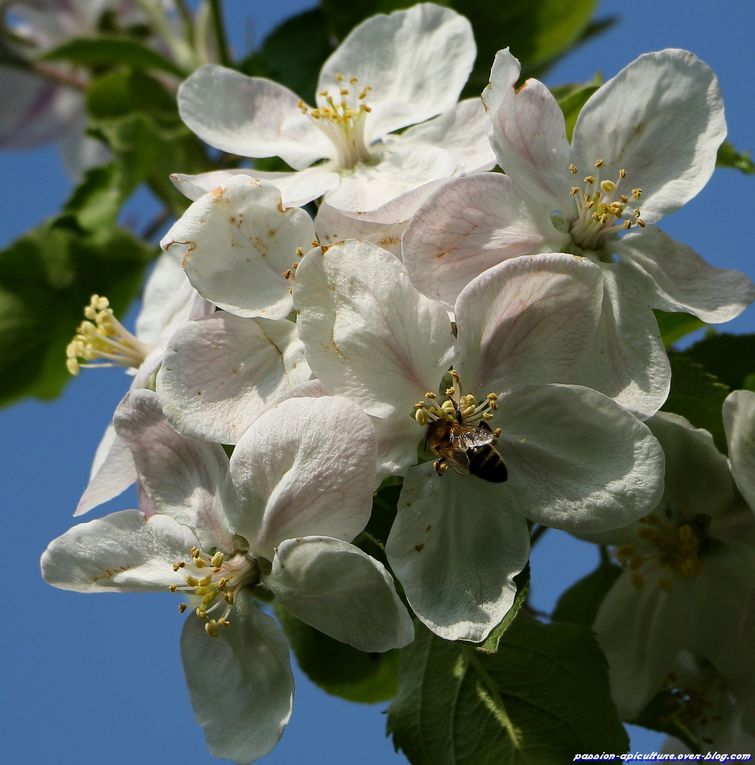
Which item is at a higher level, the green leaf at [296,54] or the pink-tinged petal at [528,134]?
the pink-tinged petal at [528,134]

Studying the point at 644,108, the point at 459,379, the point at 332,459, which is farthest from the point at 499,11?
the point at 332,459

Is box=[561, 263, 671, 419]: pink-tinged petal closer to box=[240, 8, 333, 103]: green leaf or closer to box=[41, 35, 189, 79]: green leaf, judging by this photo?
box=[240, 8, 333, 103]: green leaf

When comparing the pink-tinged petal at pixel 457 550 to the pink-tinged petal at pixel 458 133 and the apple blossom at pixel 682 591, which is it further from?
the pink-tinged petal at pixel 458 133

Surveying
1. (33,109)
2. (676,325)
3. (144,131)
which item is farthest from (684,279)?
(33,109)

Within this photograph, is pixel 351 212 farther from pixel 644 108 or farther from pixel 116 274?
pixel 116 274

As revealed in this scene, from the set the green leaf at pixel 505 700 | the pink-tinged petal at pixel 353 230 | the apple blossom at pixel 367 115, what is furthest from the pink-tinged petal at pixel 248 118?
the green leaf at pixel 505 700

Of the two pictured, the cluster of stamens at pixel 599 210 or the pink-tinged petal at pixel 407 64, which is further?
the pink-tinged petal at pixel 407 64
